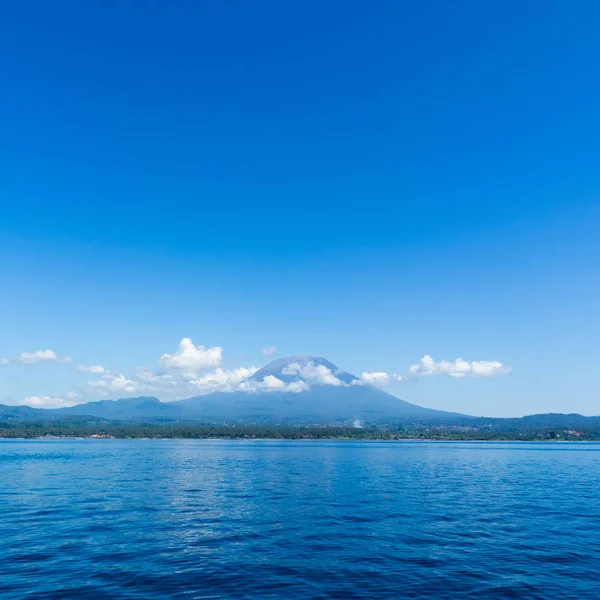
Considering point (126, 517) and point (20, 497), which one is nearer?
point (126, 517)

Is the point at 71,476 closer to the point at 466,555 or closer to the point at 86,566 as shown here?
the point at 86,566

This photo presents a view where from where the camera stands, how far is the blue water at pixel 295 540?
19.3 metres

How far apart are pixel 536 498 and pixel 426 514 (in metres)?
15.4

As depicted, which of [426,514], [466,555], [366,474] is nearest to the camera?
[466,555]

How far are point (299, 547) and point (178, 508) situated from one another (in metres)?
14.8

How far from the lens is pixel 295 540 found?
26656 mm

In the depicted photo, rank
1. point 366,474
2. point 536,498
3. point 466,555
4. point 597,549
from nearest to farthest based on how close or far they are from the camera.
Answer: point 466,555 < point 597,549 < point 536,498 < point 366,474

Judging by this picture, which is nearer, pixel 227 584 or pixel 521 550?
pixel 227 584

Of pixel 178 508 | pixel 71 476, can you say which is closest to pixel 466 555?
pixel 178 508

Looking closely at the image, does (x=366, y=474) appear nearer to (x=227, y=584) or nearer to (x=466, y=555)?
(x=466, y=555)

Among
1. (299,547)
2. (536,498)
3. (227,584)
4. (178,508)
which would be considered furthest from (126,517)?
(536,498)

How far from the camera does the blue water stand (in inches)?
759

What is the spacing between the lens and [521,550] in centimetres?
2512

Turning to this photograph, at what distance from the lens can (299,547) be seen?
25.1 meters
